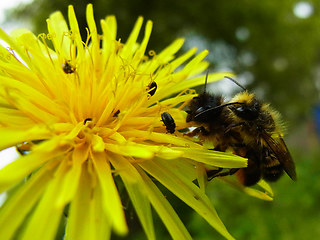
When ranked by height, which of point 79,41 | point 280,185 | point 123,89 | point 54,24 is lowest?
point 280,185

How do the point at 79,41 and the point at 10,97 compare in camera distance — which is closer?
the point at 10,97

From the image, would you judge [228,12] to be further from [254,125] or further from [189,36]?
[254,125]

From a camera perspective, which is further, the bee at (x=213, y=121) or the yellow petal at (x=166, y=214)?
the bee at (x=213, y=121)

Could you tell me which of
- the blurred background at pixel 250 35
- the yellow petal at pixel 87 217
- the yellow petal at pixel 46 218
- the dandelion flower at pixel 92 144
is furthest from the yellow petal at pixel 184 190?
the blurred background at pixel 250 35

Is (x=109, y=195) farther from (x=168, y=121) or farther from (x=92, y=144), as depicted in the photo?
(x=168, y=121)

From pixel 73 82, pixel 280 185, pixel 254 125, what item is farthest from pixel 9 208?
pixel 280 185

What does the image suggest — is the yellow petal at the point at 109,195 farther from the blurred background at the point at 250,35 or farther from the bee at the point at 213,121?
the blurred background at the point at 250,35

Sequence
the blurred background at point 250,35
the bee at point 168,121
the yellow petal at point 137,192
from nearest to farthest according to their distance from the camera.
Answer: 1. the yellow petal at point 137,192
2. the bee at point 168,121
3. the blurred background at point 250,35
